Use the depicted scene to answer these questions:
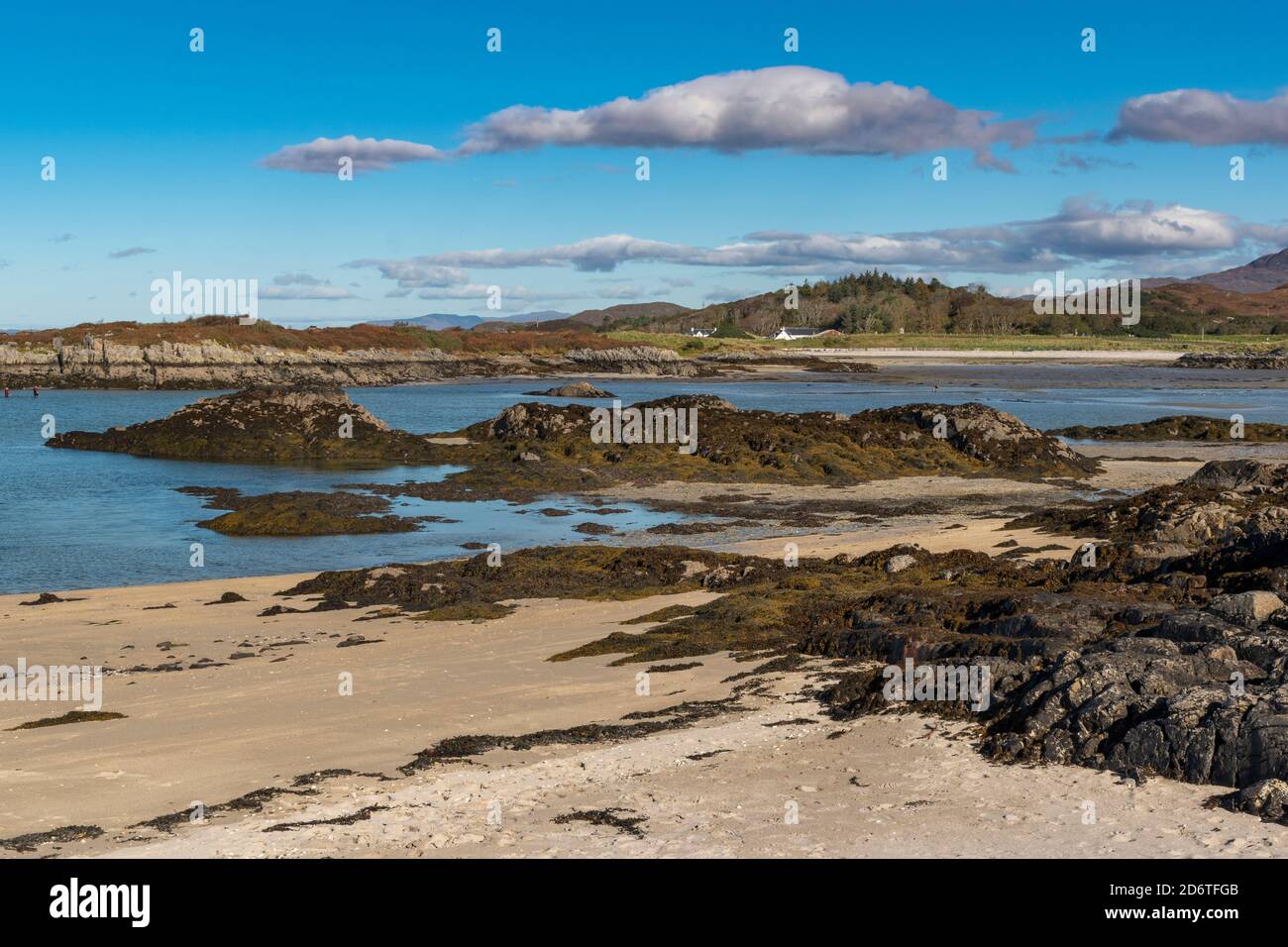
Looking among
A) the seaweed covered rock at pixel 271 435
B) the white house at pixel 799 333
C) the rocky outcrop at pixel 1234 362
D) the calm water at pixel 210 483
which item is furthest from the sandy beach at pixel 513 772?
the white house at pixel 799 333

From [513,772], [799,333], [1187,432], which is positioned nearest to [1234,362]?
[1187,432]

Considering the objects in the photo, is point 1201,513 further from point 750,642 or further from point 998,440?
point 998,440

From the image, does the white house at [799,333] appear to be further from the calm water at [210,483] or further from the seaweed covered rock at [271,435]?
the seaweed covered rock at [271,435]

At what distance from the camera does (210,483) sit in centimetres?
3400

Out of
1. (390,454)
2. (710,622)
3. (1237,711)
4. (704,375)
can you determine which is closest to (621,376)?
(704,375)

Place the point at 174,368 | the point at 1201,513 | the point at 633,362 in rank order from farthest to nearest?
the point at 633,362 < the point at 174,368 < the point at 1201,513

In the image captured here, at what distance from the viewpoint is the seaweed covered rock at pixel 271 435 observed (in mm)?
39656

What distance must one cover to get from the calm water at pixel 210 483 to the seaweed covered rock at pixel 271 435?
1.53 meters

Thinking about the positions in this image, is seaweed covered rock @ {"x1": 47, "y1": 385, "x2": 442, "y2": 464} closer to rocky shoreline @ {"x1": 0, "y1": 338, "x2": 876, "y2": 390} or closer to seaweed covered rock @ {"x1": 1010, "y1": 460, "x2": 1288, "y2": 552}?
seaweed covered rock @ {"x1": 1010, "y1": 460, "x2": 1288, "y2": 552}

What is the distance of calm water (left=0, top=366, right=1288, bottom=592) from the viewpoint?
22.6m

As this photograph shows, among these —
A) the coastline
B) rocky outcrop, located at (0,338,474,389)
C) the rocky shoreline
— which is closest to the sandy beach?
the coastline

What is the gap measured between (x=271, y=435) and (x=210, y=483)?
7911mm

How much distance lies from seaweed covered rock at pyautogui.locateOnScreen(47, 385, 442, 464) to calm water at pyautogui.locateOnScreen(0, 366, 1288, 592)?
1.53m
